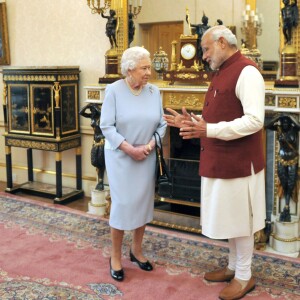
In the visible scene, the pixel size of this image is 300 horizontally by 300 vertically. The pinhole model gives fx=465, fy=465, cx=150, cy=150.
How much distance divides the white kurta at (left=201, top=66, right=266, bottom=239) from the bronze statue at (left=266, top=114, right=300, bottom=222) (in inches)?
33.2

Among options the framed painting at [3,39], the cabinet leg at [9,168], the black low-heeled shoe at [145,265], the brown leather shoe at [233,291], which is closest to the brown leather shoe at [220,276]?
the brown leather shoe at [233,291]

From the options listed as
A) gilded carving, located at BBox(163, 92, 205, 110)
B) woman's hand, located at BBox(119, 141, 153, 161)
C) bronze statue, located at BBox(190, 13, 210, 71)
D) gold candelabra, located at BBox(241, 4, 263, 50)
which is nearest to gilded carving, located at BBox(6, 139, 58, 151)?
gilded carving, located at BBox(163, 92, 205, 110)

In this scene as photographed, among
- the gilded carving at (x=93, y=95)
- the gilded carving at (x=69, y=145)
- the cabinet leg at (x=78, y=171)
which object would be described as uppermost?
the gilded carving at (x=93, y=95)

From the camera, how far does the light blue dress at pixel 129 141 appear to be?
2865 mm

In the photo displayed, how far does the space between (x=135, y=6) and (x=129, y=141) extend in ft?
6.71

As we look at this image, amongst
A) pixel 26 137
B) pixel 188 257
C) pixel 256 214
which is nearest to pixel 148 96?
pixel 256 214

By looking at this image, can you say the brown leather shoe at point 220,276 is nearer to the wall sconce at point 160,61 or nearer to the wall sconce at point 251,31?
the wall sconce at point 251,31

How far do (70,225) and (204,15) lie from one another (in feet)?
7.28

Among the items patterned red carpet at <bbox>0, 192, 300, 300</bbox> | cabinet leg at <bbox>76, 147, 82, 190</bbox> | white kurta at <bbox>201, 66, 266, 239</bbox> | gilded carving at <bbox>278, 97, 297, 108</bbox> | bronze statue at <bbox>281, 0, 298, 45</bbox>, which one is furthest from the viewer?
cabinet leg at <bbox>76, 147, 82, 190</bbox>

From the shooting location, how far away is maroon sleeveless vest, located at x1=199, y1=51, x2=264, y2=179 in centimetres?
253

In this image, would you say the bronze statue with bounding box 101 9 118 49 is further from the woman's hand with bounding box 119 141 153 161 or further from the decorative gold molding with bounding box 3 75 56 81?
the woman's hand with bounding box 119 141 153 161

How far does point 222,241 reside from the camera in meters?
3.73

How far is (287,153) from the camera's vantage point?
11.4 feet

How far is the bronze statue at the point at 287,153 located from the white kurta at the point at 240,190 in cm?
84
